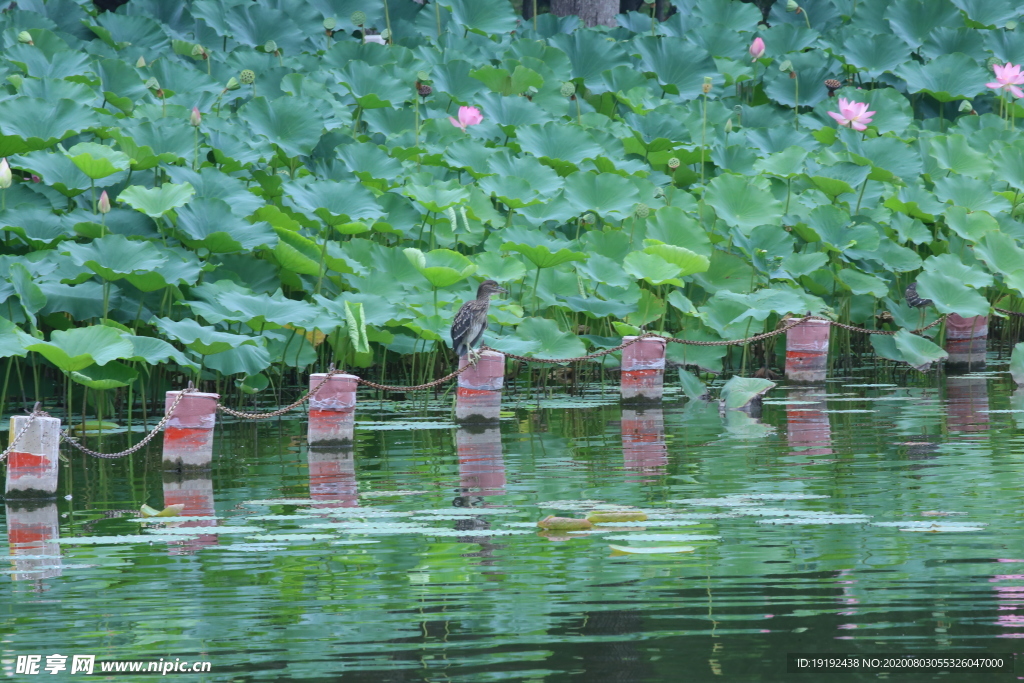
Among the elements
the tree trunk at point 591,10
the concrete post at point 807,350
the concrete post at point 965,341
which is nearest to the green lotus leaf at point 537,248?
the concrete post at point 807,350

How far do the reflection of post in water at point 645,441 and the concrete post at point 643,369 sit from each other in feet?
0.37

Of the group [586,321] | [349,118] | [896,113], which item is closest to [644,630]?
[586,321]

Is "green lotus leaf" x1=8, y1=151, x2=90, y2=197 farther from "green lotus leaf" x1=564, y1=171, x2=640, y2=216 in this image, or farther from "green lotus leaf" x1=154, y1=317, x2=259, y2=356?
"green lotus leaf" x1=564, y1=171, x2=640, y2=216

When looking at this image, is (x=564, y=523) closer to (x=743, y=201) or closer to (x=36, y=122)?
(x=36, y=122)

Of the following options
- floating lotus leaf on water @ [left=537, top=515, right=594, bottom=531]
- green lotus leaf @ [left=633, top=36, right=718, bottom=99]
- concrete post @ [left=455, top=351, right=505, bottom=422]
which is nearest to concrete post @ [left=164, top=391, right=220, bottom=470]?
concrete post @ [left=455, top=351, right=505, bottom=422]

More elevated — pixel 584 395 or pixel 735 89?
pixel 735 89

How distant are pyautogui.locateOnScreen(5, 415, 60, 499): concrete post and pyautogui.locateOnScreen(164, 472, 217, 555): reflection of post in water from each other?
0.45 m

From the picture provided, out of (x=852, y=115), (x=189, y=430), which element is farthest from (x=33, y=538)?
(x=852, y=115)

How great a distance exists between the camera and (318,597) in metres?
3.69

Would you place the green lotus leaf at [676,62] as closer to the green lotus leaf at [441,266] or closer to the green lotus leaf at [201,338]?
the green lotus leaf at [441,266]

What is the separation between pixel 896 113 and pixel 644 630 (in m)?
9.39

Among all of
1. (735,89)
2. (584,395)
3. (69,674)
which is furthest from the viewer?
(735,89)

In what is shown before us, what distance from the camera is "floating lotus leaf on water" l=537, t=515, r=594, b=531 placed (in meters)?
4.48

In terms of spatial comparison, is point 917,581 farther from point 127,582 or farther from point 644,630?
point 127,582
